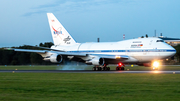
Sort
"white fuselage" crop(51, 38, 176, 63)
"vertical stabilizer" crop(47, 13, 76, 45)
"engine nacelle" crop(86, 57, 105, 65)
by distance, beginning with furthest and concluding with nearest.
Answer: "vertical stabilizer" crop(47, 13, 76, 45) < "engine nacelle" crop(86, 57, 105, 65) < "white fuselage" crop(51, 38, 176, 63)

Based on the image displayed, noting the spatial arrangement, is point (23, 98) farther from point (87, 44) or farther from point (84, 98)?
point (87, 44)

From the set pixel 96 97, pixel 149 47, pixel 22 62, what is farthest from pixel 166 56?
pixel 22 62

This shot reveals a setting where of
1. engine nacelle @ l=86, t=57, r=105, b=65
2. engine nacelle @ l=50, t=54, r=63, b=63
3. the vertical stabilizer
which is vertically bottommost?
engine nacelle @ l=86, t=57, r=105, b=65

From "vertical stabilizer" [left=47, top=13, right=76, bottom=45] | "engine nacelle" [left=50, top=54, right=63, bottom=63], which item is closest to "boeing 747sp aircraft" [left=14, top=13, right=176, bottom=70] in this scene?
"engine nacelle" [left=50, top=54, right=63, bottom=63]

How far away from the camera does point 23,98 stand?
13.1 metres

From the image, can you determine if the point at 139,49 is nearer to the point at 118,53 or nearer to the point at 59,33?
the point at 118,53

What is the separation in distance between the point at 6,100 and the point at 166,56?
97.9 ft

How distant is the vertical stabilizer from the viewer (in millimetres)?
50906

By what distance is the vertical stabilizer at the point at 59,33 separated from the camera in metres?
50.9

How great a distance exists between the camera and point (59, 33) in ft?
169

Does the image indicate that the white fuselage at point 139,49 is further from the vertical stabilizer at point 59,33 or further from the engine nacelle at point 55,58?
the vertical stabilizer at point 59,33

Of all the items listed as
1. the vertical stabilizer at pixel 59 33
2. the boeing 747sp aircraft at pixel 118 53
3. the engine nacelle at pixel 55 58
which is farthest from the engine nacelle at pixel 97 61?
the vertical stabilizer at pixel 59 33

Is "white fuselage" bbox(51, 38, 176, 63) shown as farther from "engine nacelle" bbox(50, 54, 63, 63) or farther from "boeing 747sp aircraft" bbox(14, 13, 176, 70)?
"engine nacelle" bbox(50, 54, 63, 63)

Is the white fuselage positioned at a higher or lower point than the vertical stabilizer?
lower
